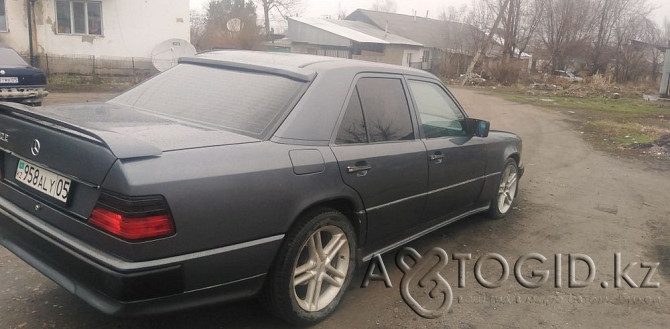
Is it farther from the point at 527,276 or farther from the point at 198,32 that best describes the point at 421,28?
the point at 527,276

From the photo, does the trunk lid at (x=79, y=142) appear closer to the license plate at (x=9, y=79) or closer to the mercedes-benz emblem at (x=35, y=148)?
the mercedes-benz emblem at (x=35, y=148)

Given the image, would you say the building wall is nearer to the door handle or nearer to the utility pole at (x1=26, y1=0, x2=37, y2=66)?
the utility pole at (x1=26, y1=0, x2=37, y2=66)

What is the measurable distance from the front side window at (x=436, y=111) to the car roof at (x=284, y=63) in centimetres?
24

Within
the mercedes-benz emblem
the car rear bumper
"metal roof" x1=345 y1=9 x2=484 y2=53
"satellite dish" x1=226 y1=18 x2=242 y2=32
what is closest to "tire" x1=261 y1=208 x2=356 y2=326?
the car rear bumper

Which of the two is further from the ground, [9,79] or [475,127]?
[475,127]

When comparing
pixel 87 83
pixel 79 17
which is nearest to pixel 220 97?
pixel 87 83

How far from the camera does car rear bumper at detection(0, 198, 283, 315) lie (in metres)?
2.33

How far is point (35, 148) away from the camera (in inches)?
107

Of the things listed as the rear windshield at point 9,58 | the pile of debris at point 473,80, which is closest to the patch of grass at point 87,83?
the rear windshield at point 9,58

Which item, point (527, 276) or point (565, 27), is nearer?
point (527, 276)

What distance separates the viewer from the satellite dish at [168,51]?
65.1 feet

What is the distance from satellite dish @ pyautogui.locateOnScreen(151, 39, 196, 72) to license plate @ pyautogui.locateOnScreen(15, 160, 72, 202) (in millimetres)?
17900

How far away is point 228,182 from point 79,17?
2033 centimetres

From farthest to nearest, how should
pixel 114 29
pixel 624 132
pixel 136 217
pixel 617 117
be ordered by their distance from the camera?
pixel 114 29 < pixel 617 117 < pixel 624 132 < pixel 136 217
